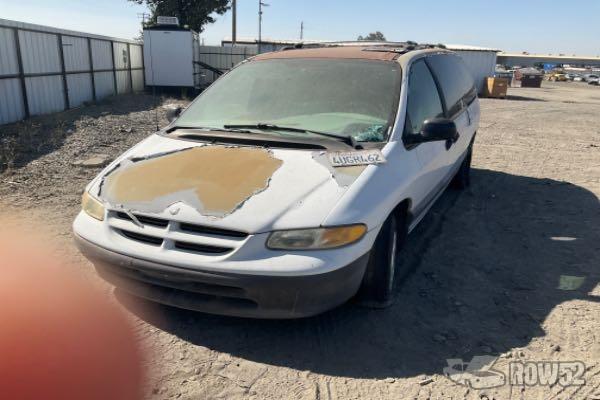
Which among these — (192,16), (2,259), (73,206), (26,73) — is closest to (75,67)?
(26,73)

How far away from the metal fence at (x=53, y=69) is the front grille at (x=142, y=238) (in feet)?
32.0

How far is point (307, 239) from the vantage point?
2529mm

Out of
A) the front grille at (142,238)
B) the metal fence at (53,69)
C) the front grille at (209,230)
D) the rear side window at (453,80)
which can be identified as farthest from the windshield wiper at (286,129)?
the metal fence at (53,69)

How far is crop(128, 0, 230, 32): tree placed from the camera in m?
32.3

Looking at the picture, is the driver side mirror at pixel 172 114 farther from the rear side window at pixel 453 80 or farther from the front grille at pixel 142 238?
the rear side window at pixel 453 80

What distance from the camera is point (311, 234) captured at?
8.30ft

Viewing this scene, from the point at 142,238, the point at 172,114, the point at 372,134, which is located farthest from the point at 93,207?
the point at 372,134

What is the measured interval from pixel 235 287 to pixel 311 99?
1.75 meters

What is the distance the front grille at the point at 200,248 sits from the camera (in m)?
2.54

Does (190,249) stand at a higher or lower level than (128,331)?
higher

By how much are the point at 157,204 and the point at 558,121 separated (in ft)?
50.2

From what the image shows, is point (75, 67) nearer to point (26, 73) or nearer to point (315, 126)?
point (26, 73)

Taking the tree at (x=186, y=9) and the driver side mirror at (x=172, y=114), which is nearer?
the driver side mirror at (x=172, y=114)

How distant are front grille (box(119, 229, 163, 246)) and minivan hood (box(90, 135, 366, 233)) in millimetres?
133
